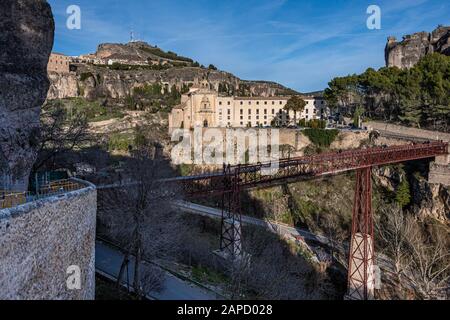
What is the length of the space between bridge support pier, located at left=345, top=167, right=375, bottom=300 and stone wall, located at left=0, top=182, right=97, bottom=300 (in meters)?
15.6

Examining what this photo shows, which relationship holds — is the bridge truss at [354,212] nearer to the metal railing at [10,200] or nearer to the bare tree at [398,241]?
the bare tree at [398,241]

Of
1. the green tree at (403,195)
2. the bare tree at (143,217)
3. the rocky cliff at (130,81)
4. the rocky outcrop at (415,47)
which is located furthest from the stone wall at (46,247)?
the rocky outcrop at (415,47)

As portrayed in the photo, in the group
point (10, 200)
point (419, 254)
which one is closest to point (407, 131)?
point (419, 254)

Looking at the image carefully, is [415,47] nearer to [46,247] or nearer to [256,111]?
[256,111]

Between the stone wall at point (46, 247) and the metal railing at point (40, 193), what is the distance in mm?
1156

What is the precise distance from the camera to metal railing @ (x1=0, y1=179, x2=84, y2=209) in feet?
29.0

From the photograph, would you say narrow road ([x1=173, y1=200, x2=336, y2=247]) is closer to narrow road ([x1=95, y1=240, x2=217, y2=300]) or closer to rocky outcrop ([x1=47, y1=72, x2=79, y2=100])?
narrow road ([x1=95, y1=240, x2=217, y2=300])

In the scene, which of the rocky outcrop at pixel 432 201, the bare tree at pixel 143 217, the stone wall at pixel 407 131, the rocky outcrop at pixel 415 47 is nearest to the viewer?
the bare tree at pixel 143 217

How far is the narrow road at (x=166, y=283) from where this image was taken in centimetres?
1549

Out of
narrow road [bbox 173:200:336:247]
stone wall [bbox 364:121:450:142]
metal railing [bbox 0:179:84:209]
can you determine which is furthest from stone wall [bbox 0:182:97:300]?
stone wall [bbox 364:121:450:142]

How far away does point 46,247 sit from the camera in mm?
7617

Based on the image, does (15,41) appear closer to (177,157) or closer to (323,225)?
(323,225)

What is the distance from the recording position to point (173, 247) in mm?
18172

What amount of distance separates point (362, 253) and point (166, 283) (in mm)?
11970
